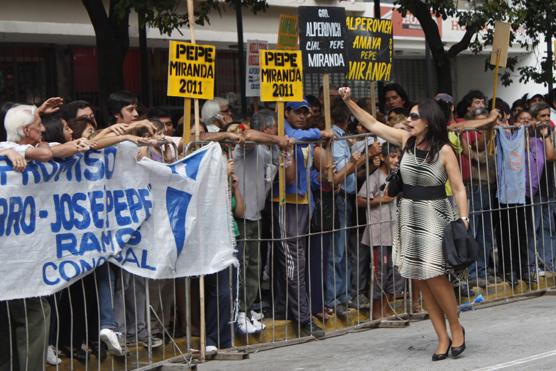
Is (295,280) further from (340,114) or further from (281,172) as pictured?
(340,114)

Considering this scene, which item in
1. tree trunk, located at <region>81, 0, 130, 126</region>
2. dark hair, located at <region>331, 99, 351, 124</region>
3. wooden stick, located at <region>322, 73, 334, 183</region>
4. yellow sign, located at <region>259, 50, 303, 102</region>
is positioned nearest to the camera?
yellow sign, located at <region>259, 50, 303, 102</region>

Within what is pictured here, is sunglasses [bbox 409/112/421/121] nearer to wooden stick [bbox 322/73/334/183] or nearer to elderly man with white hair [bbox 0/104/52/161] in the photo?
wooden stick [bbox 322/73/334/183]

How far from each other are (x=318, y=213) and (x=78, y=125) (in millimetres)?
2371

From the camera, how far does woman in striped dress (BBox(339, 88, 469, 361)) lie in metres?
8.88

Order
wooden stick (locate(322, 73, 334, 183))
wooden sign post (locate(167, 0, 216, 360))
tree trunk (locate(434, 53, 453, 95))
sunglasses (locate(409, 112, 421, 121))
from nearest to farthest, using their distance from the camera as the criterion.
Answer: sunglasses (locate(409, 112, 421, 121)), wooden sign post (locate(167, 0, 216, 360)), wooden stick (locate(322, 73, 334, 183)), tree trunk (locate(434, 53, 453, 95))

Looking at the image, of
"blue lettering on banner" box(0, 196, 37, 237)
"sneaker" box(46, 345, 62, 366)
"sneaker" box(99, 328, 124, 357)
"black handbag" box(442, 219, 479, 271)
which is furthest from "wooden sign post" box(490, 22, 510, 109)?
"blue lettering on banner" box(0, 196, 37, 237)

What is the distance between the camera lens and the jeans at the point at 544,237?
42.5 ft

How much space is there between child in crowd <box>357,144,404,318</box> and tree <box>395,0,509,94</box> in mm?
5531

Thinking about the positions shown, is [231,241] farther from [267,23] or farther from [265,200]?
[267,23]

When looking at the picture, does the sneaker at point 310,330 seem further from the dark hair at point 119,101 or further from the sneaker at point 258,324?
the dark hair at point 119,101

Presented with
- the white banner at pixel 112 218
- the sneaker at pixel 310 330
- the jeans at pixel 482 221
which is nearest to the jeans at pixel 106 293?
the white banner at pixel 112 218

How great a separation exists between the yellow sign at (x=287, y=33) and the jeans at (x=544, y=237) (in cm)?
319

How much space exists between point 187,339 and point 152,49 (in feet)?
41.3

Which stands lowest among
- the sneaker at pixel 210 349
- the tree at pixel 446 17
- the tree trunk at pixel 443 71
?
the sneaker at pixel 210 349
